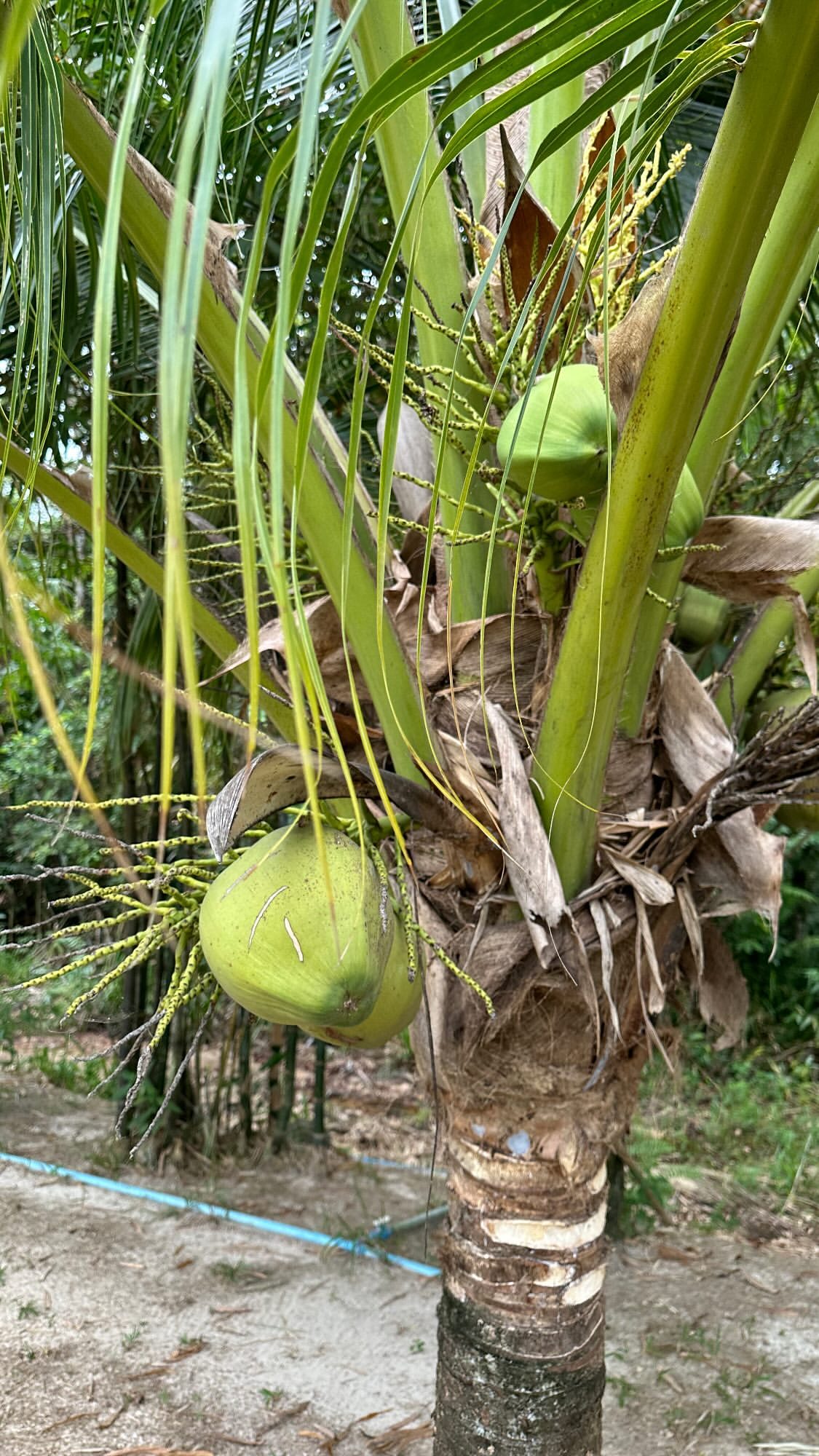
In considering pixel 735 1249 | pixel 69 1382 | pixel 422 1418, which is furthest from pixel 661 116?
pixel 735 1249

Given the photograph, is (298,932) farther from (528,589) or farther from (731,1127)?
(731,1127)

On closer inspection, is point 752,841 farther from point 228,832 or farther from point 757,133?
point 757,133

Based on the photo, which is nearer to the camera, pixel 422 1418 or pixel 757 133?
pixel 757 133

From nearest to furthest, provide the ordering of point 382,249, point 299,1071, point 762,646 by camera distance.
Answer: point 762,646
point 382,249
point 299,1071

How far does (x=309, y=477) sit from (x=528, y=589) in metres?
0.33

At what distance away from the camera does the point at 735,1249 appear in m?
2.91

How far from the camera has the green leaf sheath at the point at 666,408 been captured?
65 cm

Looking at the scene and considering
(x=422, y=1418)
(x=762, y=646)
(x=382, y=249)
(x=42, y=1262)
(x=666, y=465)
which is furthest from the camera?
(x=42, y=1262)

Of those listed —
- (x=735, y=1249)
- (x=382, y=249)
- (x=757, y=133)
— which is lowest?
(x=735, y=1249)

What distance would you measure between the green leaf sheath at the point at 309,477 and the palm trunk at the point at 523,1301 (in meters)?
0.49

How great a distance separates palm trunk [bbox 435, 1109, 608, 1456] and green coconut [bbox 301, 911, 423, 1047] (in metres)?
0.30

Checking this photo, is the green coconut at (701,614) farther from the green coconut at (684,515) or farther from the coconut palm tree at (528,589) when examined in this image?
the green coconut at (684,515)

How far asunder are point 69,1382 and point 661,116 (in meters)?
2.31

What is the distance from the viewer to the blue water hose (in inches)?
106
